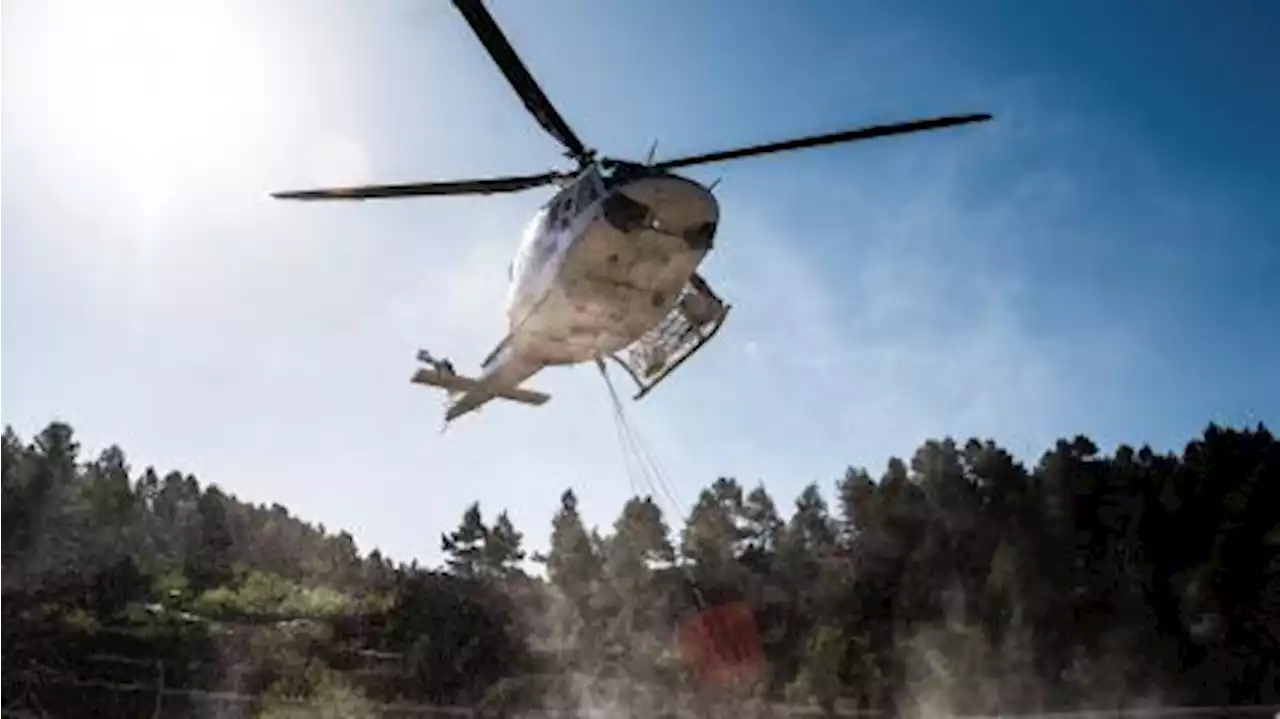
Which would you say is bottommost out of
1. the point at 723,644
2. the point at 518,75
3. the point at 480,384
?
the point at 723,644

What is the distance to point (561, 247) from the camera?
561 inches

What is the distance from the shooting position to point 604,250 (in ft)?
44.4

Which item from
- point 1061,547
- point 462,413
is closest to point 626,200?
point 462,413

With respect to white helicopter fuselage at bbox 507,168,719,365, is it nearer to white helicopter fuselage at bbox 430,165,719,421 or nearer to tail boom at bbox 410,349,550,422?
white helicopter fuselage at bbox 430,165,719,421

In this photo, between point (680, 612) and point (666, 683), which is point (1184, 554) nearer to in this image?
point (680, 612)

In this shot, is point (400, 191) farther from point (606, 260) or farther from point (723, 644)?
point (723, 644)

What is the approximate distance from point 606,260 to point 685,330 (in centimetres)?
234

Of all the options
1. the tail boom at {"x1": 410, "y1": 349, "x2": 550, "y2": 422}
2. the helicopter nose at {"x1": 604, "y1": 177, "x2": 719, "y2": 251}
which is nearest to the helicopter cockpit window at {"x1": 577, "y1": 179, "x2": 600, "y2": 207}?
the helicopter nose at {"x1": 604, "y1": 177, "x2": 719, "y2": 251}

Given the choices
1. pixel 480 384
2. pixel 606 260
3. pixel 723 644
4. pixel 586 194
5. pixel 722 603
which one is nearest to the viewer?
pixel 606 260

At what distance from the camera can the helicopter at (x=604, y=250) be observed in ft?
43.5

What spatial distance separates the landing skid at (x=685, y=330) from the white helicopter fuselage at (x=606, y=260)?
546 millimetres

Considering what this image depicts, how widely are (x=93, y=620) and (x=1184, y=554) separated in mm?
53653

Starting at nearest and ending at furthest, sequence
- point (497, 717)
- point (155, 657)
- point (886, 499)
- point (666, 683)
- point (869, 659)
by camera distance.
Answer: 1. point (497, 717)
2. point (155, 657)
3. point (666, 683)
4. point (869, 659)
5. point (886, 499)

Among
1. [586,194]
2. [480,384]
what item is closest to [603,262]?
[586,194]
